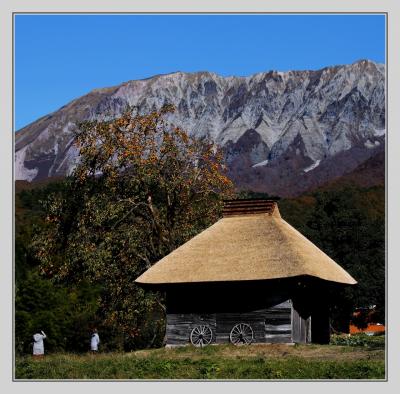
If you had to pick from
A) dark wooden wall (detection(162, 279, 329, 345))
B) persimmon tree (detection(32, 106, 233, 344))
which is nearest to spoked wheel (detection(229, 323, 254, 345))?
dark wooden wall (detection(162, 279, 329, 345))

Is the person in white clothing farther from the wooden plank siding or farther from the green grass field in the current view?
the wooden plank siding

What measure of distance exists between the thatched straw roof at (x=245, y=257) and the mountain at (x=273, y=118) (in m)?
49.2

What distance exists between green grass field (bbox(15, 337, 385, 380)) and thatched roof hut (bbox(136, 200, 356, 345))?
1.58 m

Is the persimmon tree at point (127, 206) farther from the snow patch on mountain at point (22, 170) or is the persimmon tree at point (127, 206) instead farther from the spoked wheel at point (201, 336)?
the snow patch on mountain at point (22, 170)

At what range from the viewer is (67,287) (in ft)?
137

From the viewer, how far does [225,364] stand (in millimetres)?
26734

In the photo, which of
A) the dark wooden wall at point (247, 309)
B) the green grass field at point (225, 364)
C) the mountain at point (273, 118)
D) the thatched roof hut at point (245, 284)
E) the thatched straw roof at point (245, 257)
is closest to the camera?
the green grass field at point (225, 364)

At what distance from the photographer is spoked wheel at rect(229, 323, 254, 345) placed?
33.0 meters

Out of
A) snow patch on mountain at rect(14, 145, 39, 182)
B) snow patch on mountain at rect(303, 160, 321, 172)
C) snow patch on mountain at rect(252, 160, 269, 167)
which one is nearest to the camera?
snow patch on mountain at rect(14, 145, 39, 182)

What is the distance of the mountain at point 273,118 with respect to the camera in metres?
90.5

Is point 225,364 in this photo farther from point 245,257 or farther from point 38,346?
point 38,346

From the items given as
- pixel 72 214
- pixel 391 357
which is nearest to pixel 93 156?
pixel 72 214

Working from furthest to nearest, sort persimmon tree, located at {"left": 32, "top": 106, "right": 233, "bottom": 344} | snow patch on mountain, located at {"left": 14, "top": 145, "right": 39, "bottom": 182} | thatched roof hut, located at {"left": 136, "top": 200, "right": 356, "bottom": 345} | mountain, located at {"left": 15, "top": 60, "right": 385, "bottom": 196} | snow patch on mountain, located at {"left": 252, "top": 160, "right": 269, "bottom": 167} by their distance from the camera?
snow patch on mountain, located at {"left": 252, "top": 160, "right": 269, "bottom": 167} → mountain, located at {"left": 15, "top": 60, "right": 385, "bottom": 196} → snow patch on mountain, located at {"left": 14, "top": 145, "right": 39, "bottom": 182} → persimmon tree, located at {"left": 32, "top": 106, "right": 233, "bottom": 344} → thatched roof hut, located at {"left": 136, "top": 200, "right": 356, "bottom": 345}

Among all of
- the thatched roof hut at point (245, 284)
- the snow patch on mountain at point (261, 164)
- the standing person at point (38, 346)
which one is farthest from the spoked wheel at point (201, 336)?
the snow patch on mountain at point (261, 164)
